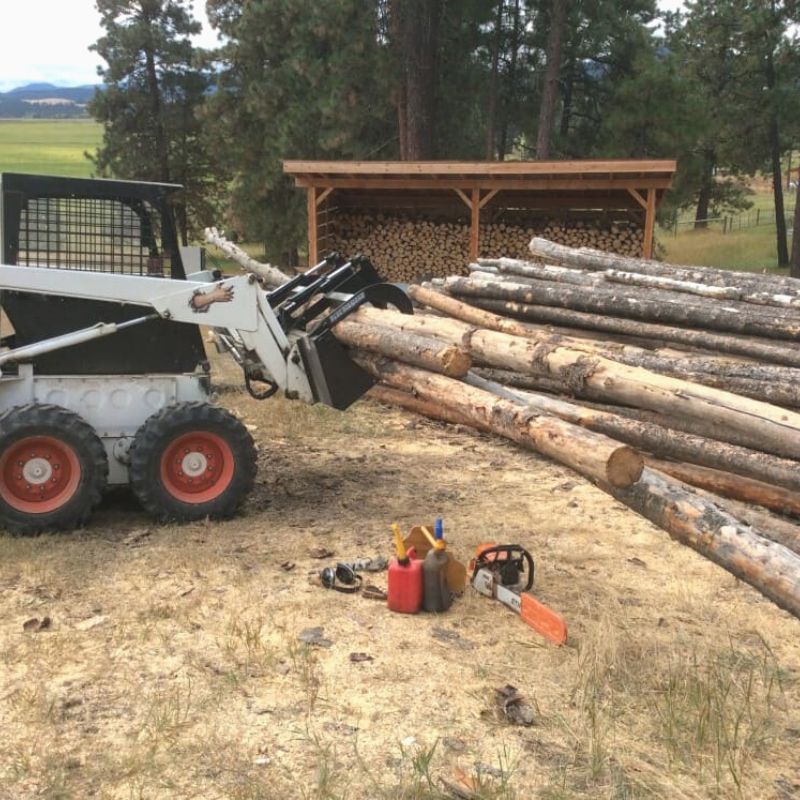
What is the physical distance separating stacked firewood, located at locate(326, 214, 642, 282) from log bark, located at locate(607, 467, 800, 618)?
14713mm

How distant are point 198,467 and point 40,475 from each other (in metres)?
1.13

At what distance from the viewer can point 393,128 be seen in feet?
82.1

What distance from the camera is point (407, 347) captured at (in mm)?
6734

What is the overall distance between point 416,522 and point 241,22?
876 inches

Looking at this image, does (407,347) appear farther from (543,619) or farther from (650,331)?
(650,331)

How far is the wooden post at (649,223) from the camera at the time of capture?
17000 mm

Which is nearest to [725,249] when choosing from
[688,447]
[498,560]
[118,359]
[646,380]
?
[688,447]

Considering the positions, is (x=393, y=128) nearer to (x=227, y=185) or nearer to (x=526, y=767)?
(x=227, y=185)

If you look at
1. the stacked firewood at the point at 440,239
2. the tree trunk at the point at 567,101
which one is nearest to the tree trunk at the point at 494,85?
the tree trunk at the point at 567,101

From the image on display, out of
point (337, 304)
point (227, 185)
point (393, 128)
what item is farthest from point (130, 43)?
point (337, 304)

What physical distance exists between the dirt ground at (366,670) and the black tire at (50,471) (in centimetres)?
22

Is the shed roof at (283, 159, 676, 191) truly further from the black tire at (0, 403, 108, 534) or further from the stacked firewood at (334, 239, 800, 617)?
the black tire at (0, 403, 108, 534)

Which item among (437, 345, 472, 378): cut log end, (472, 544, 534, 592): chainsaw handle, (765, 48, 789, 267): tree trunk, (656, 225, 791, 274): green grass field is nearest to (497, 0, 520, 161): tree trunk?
(656, 225, 791, 274): green grass field

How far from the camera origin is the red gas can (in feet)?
17.9
